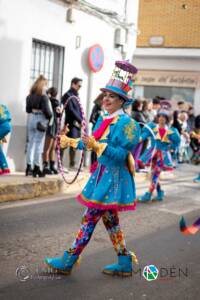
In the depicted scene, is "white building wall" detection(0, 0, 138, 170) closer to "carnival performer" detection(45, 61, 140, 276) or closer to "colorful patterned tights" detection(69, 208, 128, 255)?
"carnival performer" detection(45, 61, 140, 276)

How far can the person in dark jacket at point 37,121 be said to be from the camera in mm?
9992

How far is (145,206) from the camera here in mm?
9141

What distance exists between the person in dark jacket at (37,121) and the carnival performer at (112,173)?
5155mm

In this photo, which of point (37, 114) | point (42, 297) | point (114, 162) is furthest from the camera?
point (37, 114)

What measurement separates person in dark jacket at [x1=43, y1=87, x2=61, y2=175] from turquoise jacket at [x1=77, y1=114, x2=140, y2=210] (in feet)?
18.9

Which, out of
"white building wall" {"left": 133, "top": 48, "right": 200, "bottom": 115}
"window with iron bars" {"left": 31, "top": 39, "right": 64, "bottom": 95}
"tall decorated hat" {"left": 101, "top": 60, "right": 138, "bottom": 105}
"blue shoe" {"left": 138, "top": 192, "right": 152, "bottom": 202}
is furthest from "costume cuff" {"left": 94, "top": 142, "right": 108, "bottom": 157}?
"white building wall" {"left": 133, "top": 48, "right": 200, "bottom": 115}

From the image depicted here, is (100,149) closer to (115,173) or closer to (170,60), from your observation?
(115,173)

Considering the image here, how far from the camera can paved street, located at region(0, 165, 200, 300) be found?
15.2 ft

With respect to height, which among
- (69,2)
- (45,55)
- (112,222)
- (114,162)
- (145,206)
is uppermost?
(69,2)

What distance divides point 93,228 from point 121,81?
137 centimetres

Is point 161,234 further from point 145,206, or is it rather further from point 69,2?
point 69,2

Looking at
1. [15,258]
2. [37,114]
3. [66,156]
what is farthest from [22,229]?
[66,156]

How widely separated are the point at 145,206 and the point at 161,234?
7.03 ft

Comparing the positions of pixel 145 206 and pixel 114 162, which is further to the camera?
pixel 145 206
